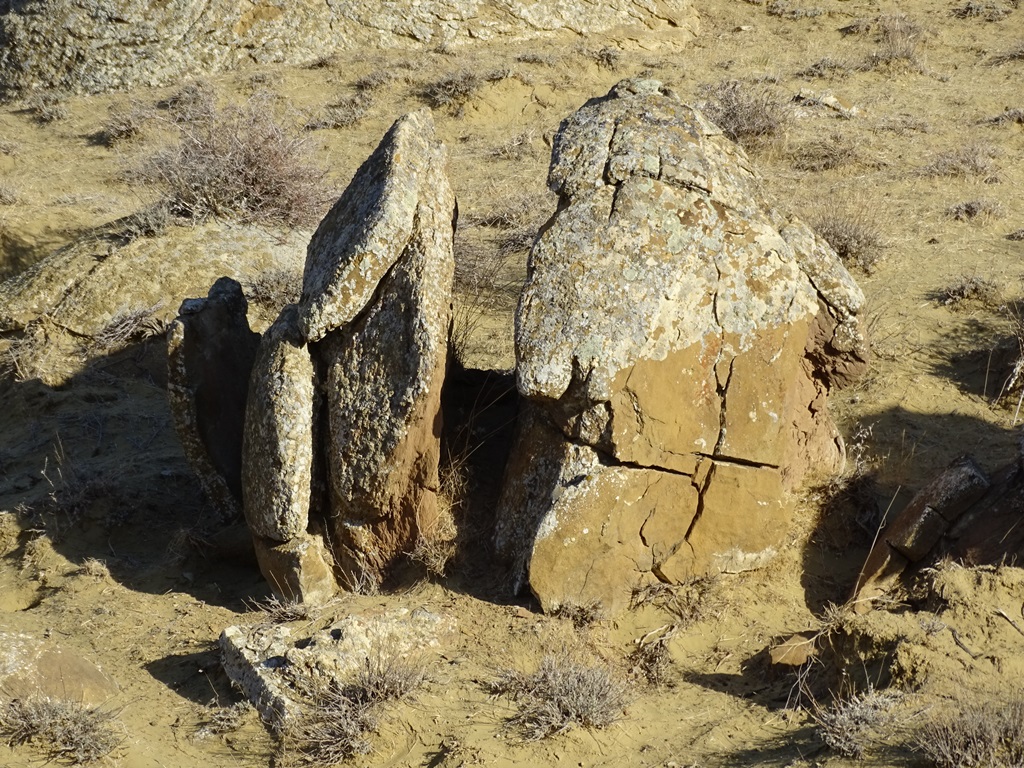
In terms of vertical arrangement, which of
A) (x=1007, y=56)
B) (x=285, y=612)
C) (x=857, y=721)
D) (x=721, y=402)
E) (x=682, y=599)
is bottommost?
(x=285, y=612)


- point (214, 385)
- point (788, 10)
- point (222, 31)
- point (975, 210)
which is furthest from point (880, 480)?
point (222, 31)

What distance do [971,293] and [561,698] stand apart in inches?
184

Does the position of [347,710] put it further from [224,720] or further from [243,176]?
[243,176]

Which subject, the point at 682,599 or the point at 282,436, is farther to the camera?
Result: the point at 282,436

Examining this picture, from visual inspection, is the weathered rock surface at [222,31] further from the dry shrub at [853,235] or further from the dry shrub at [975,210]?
the dry shrub at [853,235]

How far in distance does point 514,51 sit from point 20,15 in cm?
685

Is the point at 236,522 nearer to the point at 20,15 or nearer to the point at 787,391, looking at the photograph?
the point at 787,391

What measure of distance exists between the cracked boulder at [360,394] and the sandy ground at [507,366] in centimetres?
34

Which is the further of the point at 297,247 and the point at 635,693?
the point at 297,247

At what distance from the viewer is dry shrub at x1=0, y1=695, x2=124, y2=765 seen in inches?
177

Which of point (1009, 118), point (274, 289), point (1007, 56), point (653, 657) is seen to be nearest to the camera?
point (653, 657)

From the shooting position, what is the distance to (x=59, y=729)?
14.9 ft

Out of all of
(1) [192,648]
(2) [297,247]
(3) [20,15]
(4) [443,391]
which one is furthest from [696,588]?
(3) [20,15]

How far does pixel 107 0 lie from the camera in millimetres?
14938
